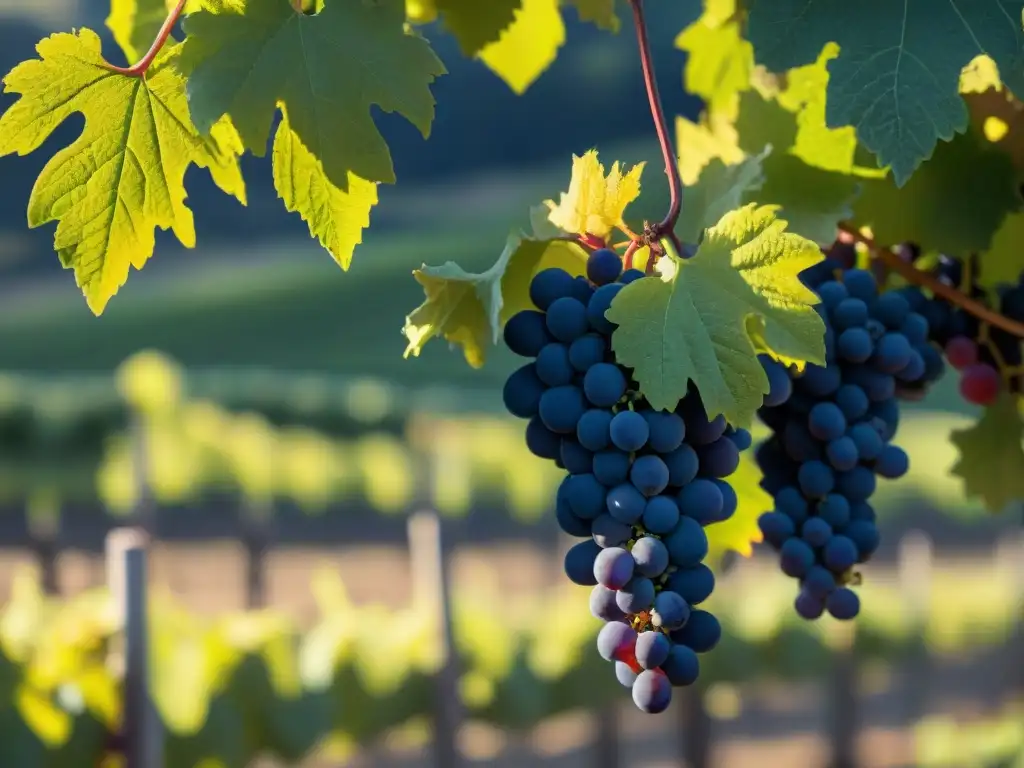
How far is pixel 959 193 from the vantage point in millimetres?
890

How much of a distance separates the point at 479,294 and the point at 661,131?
139 mm

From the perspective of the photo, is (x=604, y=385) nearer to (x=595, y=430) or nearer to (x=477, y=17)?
(x=595, y=430)

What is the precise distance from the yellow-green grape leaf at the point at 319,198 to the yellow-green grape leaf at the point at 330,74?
15 millimetres

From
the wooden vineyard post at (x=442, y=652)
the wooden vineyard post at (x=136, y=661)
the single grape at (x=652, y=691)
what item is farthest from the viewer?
the wooden vineyard post at (x=442, y=652)

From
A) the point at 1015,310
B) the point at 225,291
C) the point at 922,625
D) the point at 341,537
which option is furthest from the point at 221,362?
the point at 1015,310

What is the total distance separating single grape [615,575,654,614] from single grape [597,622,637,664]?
0.02 m

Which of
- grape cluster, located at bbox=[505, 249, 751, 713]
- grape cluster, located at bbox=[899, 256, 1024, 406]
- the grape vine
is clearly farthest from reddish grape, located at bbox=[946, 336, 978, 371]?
grape cluster, located at bbox=[505, 249, 751, 713]

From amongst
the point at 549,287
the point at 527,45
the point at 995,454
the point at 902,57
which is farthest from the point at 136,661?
the point at 902,57

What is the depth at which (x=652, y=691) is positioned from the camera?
24.9 inches

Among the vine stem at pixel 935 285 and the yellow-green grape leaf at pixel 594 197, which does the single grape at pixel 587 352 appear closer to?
the yellow-green grape leaf at pixel 594 197

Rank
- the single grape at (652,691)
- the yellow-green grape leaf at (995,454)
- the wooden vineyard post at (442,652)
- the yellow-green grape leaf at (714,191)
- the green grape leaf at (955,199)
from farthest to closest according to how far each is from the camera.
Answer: the wooden vineyard post at (442,652), the yellow-green grape leaf at (995,454), the green grape leaf at (955,199), the yellow-green grape leaf at (714,191), the single grape at (652,691)

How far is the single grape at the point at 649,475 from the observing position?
→ 0.65 meters

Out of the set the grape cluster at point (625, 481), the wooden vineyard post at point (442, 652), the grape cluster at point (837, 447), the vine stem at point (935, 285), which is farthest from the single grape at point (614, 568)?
the wooden vineyard post at point (442, 652)

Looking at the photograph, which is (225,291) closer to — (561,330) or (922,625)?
(922,625)
